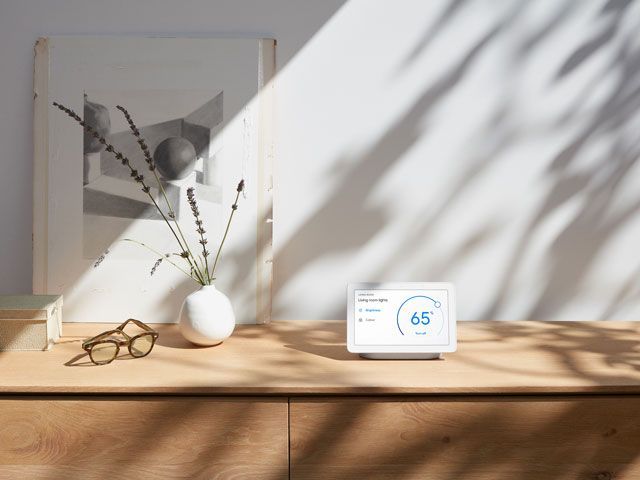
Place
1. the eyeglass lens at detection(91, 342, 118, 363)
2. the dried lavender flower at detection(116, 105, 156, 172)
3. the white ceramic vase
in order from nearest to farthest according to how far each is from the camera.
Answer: the eyeglass lens at detection(91, 342, 118, 363)
the white ceramic vase
the dried lavender flower at detection(116, 105, 156, 172)

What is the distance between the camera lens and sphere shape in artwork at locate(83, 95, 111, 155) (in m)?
1.94

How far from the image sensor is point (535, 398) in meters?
1.41

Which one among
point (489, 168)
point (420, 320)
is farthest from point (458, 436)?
point (489, 168)

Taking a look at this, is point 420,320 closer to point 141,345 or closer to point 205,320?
point 205,320

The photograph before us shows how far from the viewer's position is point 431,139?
2027 millimetres

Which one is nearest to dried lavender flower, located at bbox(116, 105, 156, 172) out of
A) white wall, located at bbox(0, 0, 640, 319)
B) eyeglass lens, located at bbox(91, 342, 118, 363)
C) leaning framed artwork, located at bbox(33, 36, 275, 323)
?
leaning framed artwork, located at bbox(33, 36, 275, 323)

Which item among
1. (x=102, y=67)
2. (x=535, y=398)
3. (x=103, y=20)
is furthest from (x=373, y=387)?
(x=103, y=20)

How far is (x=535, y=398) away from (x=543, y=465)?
17 cm

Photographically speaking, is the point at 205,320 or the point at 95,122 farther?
the point at 95,122

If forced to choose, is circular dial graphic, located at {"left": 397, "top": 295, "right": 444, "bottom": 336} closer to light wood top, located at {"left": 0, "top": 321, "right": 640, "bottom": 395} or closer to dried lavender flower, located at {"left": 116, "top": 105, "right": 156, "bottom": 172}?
light wood top, located at {"left": 0, "top": 321, "right": 640, "bottom": 395}

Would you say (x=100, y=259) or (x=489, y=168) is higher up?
(x=489, y=168)

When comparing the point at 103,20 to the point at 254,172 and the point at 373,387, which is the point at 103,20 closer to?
the point at 254,172

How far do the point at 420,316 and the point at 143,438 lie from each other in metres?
0.78

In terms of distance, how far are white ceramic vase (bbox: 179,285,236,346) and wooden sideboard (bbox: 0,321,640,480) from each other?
24 centimetres
